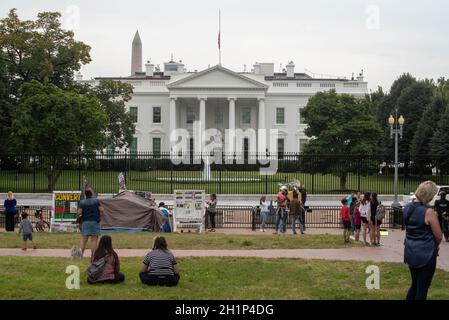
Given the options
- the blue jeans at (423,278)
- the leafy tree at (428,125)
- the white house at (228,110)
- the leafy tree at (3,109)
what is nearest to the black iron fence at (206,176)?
the leafy tree at (3,109)

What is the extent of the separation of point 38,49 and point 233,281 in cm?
4081

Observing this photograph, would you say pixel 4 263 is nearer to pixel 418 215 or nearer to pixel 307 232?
Result: pixel 418 215

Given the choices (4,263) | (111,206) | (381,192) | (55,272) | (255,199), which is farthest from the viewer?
(381,192)

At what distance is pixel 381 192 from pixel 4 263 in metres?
29.5

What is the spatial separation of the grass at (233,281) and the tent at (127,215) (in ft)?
26.3

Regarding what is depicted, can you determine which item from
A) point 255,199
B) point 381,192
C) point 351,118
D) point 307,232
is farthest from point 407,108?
point 307,232

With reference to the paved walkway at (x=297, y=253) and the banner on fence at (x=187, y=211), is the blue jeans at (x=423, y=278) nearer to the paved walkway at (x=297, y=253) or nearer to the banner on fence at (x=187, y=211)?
the paved walkway at (x=297, y=253)

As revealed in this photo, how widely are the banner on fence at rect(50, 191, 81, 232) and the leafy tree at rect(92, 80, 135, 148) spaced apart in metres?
40.1

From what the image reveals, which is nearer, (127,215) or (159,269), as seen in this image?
(159,269)

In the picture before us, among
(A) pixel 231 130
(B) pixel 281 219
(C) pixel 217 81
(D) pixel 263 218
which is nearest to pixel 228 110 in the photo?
(C) pixel 217 81

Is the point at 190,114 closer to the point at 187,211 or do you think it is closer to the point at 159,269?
the point at 187,211

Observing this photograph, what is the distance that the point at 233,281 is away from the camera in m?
12.1

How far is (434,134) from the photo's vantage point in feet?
179
